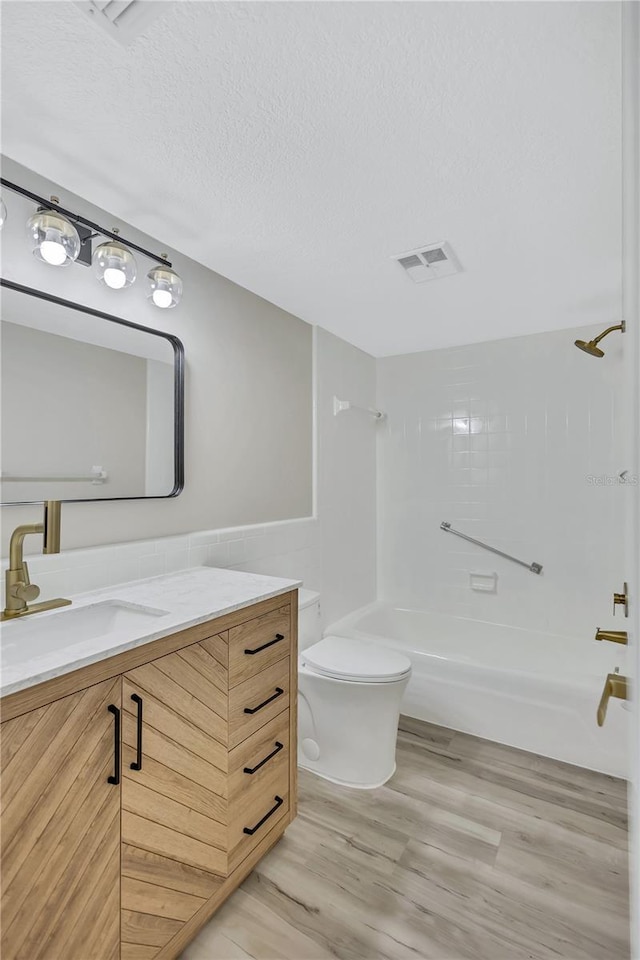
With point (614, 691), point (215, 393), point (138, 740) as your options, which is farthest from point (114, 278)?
point (614, 691)

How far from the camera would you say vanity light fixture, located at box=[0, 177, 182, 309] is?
134cm

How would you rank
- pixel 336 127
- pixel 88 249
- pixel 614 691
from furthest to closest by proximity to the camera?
pixel 88 249 → pixel 336 127 → pixel 614 691

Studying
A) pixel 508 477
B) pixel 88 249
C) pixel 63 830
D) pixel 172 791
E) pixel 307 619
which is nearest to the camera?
pixel 63 830

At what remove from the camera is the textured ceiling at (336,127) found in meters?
1.00

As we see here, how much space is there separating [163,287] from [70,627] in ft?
3.92

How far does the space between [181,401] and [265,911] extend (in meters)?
1.72

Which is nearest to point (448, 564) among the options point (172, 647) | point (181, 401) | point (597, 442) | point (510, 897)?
point (597, 442)

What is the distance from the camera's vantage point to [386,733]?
1996mm

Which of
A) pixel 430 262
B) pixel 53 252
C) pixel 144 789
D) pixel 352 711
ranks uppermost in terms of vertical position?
pixel 430 262

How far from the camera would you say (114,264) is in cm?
152

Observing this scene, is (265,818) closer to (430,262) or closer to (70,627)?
(70,627)

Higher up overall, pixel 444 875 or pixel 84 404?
pixel 84 404

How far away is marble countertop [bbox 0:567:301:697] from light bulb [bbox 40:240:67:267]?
1.01 m

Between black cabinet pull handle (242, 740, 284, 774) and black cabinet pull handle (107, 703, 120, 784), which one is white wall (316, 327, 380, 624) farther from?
black cabinet pull handle (107, 703, 120, 784)
